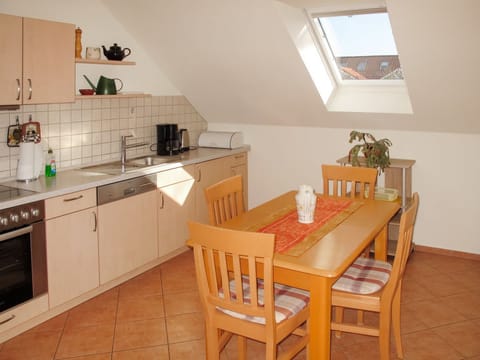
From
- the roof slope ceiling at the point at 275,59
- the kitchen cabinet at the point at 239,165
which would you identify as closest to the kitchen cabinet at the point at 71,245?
the roof slope ceiling at the point at 275,59

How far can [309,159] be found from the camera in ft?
16.5

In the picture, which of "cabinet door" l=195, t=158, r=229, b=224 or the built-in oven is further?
"cabinet door" l=195, t=158, r=229, b=224

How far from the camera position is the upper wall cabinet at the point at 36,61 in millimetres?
3033

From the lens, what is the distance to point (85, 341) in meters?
3.05

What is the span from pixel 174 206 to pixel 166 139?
2.35ft

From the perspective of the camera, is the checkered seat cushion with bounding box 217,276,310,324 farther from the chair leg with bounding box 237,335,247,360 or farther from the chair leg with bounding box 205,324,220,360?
the chair leg with bounding box 237,335,247,360

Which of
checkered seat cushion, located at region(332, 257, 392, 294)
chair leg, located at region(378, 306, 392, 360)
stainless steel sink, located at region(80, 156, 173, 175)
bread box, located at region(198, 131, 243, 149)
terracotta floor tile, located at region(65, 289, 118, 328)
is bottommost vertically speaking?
terracotta floor tile, located at region(65, 289, 118, 328)

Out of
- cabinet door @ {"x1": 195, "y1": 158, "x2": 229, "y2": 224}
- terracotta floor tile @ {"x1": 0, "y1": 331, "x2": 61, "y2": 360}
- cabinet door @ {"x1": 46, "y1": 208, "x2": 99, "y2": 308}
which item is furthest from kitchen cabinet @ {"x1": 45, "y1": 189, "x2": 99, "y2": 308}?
cabinet door @ {"x1": 195, "y1": 158, "x2": 229, "y2": 224}

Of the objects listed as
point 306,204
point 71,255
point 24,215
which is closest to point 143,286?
point 71,255

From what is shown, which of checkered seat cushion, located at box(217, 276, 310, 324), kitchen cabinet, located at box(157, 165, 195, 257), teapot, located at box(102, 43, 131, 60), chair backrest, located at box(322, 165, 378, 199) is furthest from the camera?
kitchen cabinet, located at box(157, 165, 195, 257)

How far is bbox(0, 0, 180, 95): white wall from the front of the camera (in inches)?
142

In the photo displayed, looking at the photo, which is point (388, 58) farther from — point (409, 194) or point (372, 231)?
point (372, 231)

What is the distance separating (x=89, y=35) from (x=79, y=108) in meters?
0.61

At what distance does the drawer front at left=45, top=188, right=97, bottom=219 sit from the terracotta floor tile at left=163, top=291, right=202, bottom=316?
0.87 m
